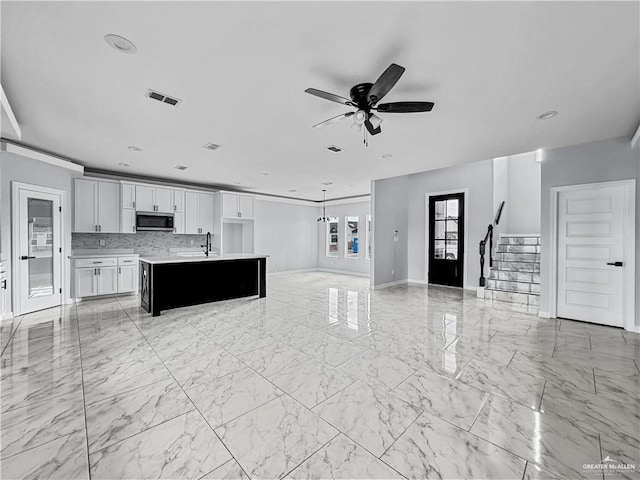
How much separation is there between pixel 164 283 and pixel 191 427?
133 inches

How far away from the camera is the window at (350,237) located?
31.9 ft

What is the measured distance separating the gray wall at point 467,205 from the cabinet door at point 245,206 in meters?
4.57

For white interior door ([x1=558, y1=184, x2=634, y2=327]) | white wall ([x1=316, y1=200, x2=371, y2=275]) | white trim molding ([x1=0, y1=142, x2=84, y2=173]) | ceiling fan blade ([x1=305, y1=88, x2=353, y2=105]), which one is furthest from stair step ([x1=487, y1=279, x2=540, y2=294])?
white trim molding ([x1=0, y1=142, x2=84, y2=173])

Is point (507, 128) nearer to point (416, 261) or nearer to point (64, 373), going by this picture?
point (416, 261)

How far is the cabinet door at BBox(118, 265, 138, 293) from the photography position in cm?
591

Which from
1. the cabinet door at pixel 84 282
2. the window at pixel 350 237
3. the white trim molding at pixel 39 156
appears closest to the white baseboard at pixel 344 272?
the window at pixel 350 237

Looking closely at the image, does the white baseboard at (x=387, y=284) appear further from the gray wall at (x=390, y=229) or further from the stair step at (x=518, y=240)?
the stair step at (x=518, y=240)

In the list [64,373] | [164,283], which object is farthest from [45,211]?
[64,373]

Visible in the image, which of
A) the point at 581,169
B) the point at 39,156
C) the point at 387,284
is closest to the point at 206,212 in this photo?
the point at 39,156

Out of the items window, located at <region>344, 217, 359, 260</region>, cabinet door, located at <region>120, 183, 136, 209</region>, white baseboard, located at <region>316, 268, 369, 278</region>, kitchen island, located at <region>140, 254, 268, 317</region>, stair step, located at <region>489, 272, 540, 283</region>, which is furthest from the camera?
window, located at <region>344, 217, 359, 260</region>

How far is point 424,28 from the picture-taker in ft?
6.29

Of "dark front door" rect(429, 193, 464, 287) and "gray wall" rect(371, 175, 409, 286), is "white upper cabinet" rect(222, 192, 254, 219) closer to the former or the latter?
"gray wall" rect(371, 175, 409, 286)

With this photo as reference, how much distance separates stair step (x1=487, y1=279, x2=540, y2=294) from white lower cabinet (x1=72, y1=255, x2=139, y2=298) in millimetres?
7713

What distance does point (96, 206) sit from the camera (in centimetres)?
586
